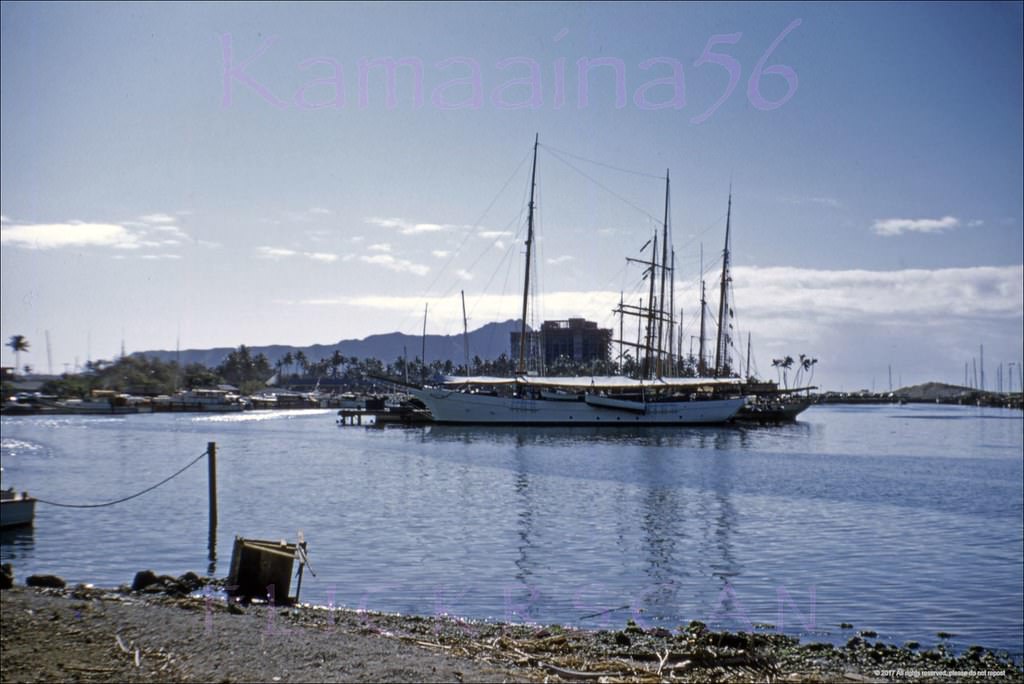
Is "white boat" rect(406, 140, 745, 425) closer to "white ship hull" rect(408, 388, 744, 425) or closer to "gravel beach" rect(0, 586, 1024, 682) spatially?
"white ship hull" rect(408, 388, 744, 425)

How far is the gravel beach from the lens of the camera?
11.2 metres

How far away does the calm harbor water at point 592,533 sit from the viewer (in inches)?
714

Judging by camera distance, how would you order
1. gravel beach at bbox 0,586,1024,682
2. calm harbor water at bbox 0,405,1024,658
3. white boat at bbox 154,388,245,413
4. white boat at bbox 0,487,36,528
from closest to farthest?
gravel beach at bbox 0,586,1024,682
calm harbor water at bbox 0,405,1024,658
white boat at bbox 0,487,36,528
white boat at bbox 154,388,245,413

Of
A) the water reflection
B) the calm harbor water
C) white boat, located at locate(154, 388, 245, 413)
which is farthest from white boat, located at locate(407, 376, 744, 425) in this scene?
the water reflection

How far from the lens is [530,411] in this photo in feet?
317

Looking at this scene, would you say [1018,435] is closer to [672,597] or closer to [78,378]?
[672,597]

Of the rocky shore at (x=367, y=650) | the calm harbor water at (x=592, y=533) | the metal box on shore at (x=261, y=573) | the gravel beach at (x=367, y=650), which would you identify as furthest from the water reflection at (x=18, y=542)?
the metal box on shore at (x=261, y=573)

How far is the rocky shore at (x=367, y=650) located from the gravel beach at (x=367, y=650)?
25 millimetres

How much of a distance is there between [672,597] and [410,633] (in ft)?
22.2

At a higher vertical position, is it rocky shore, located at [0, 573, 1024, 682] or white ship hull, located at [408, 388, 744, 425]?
white ship hull, located at [408, 388, 744, 425]

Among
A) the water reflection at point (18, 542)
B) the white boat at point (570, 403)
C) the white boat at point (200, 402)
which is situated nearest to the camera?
the water reflection at point (18, 542)

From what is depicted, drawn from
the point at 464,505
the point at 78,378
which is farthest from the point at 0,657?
the point at 78,378

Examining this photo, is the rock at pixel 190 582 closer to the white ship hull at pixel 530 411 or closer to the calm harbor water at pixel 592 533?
the calm harbor water at pixel 592 533

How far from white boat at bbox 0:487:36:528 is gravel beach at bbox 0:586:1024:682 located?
9.37m
